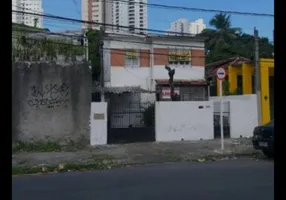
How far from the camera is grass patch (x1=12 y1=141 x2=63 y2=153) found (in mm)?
15539

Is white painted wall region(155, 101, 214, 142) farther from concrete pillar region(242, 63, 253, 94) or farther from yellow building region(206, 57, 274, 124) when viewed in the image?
concrete pillar region(242, 63, 253, 94)

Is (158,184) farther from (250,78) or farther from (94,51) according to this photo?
(94,51)

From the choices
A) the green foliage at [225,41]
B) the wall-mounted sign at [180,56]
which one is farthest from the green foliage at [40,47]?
the green foliage at [225,41]

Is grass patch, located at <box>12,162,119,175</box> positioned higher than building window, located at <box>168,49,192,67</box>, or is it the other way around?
building window, located at <box>168,49,192,67</box>

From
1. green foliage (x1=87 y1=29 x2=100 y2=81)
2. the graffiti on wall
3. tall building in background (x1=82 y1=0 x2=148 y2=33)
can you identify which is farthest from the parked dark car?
green foliage (x1=87 y1=29 x2=100 y2=81)

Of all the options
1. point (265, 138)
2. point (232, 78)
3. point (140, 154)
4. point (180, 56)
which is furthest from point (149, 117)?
point (180, 56)

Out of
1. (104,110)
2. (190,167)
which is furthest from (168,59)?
(190,167)

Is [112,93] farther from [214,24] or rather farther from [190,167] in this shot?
[214,24]

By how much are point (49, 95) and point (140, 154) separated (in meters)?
4.31

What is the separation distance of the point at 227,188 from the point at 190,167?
12.5ft

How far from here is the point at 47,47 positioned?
55.0ft

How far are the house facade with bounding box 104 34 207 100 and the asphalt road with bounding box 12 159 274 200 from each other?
20.3m

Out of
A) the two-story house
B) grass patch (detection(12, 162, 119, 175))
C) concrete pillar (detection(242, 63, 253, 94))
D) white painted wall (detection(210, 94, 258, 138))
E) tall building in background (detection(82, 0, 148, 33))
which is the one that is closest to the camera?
grass patch (detection(12, 162, 119, 175))

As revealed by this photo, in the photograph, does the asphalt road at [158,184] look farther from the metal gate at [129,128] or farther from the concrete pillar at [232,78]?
the concrete pillar at [232,78]
